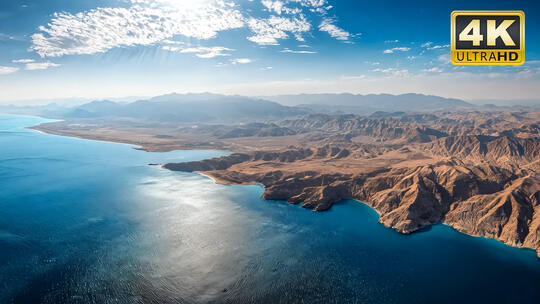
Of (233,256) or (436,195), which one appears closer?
(233,256)

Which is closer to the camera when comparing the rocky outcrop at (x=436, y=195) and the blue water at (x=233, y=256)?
the blue water at (x=233, y=256)

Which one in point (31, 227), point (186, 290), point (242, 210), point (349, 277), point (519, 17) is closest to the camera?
point (519, 17)

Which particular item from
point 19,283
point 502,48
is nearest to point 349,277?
point 502,48

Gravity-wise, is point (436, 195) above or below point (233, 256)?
above

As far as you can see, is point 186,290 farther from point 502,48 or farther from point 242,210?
point 502,48

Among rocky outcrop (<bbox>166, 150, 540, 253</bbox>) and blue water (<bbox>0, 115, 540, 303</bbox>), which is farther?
rocky outcrop (<bbox>166, 150, 540, 253</bbox>)

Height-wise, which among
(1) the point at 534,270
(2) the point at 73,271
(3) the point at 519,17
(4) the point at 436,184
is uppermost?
(3) the point at 519,17

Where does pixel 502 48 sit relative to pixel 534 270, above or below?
above

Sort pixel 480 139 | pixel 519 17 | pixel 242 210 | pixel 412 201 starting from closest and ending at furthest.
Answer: pixel 519 17 < pixel 412 201 < pixel 242 210 < pixel 480 139
